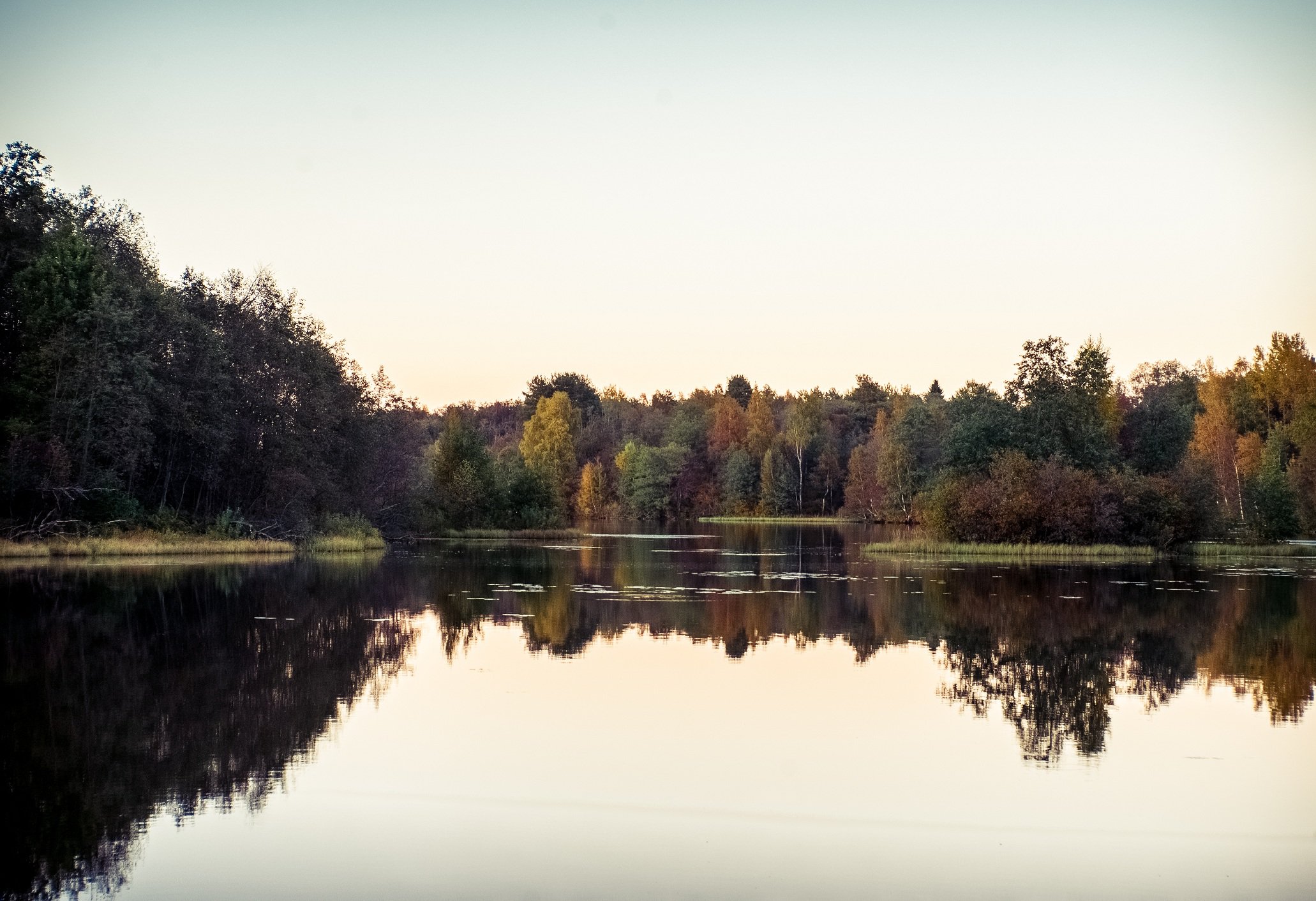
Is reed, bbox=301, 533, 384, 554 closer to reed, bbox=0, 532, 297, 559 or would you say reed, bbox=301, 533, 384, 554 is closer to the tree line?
reed, bbox=0, 532, 297, 559

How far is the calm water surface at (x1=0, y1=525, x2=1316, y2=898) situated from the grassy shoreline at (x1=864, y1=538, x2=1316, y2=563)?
79.2 ft

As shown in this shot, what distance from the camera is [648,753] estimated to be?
38.0 feet

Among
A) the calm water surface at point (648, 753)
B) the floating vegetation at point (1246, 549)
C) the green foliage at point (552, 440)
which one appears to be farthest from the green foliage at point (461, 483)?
the calm water surface at point (648, 753)

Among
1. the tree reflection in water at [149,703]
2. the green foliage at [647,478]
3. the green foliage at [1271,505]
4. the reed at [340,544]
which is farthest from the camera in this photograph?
the green foliage at [647,478]

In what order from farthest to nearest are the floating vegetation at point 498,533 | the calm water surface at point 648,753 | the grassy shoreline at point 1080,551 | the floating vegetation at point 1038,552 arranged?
the floating vegetation at point 498,533
the grassy shoreline at point 1080,551
the floating vegetation at point 1038,552
the calm water surface at point 648,753

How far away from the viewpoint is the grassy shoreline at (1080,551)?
4847cm

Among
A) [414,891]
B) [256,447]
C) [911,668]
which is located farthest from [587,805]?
[256,447]

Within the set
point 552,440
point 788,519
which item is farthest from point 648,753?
point 788,519

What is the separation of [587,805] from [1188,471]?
47592 mm

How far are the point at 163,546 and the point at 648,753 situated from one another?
33.3m

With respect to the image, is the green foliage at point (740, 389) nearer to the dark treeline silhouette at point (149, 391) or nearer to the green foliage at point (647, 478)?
the green foliage at point (647, 478)

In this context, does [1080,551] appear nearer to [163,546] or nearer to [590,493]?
[163,546]

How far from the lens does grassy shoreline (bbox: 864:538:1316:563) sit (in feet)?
159

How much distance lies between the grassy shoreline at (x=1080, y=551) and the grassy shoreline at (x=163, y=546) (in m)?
22.6
